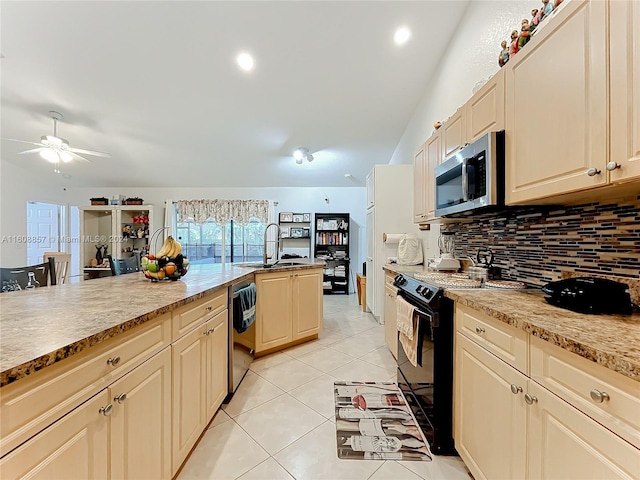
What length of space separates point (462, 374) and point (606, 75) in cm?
129

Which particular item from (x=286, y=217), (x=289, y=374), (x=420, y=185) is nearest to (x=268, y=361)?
(x=289, y=374)

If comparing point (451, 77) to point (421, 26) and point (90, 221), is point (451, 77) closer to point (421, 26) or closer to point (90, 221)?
point (421, 26)

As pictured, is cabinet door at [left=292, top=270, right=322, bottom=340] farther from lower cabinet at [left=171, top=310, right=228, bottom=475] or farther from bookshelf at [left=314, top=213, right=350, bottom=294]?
bookshelf at [left=314, top=213, right=350, bottom=294]

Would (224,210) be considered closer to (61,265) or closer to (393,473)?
(61,265)

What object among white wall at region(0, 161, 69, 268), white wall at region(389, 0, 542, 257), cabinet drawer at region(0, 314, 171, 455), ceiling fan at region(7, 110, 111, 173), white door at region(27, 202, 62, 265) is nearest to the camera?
cabinet drawer at region(0, 314, 171, 455)

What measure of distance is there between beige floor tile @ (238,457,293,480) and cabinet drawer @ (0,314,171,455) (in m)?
0.85

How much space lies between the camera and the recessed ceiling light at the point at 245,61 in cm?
294

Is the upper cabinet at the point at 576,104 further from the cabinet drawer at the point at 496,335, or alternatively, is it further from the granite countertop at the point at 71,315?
the granite countertop at the point at 71,315

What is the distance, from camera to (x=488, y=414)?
113 centimetres

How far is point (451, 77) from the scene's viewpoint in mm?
2664

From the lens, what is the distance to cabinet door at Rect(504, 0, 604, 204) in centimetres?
93

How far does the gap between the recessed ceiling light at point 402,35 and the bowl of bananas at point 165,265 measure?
9.22ft

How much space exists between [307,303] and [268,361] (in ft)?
2.29

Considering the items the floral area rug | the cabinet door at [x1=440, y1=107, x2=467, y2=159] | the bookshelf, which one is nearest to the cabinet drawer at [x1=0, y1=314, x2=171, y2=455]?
the floral area rug
